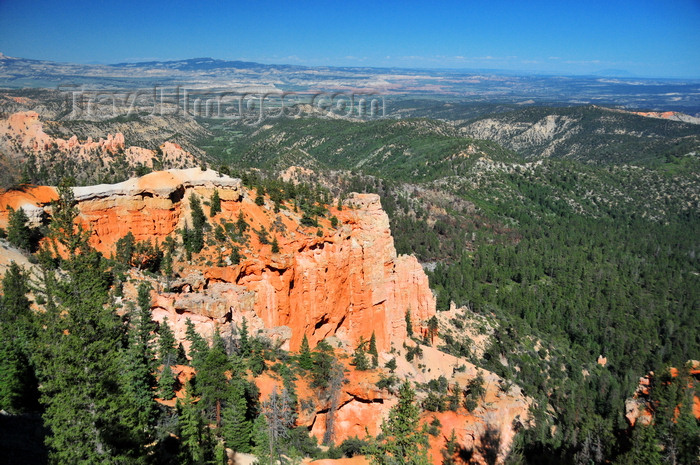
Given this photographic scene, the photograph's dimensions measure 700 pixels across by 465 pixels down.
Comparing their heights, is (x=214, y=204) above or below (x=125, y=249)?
above

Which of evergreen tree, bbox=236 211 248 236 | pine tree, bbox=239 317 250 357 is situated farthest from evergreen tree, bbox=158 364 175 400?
evergreen tree, bbox=236 211 248 236

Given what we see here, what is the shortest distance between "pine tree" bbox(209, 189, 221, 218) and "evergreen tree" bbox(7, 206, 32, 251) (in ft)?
43.5

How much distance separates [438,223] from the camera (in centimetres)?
12525

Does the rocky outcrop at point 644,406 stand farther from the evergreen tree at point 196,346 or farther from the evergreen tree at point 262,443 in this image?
the evergreen tree at point 196,346

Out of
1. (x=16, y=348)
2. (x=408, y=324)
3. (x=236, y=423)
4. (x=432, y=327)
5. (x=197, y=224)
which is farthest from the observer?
(x=432, y=327)

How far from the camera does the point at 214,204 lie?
126ft

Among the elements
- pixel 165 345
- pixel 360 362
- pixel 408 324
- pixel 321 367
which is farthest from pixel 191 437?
pixel 408 324

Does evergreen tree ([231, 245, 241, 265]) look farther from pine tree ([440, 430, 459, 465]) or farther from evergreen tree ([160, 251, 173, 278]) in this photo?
pine tree ([440, 430, 459, 465])

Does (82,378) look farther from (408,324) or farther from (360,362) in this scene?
(408,324)

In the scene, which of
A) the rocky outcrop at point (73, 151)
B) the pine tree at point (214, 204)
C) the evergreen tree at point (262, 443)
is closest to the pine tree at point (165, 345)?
the evergreen tree at point (262, 443)

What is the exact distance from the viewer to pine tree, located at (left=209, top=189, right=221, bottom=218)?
38.3 metres

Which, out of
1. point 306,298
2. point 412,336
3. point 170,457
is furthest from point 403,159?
point 170,457

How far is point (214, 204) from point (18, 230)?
1396 centimetres

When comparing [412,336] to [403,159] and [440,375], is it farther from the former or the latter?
[403,159]
